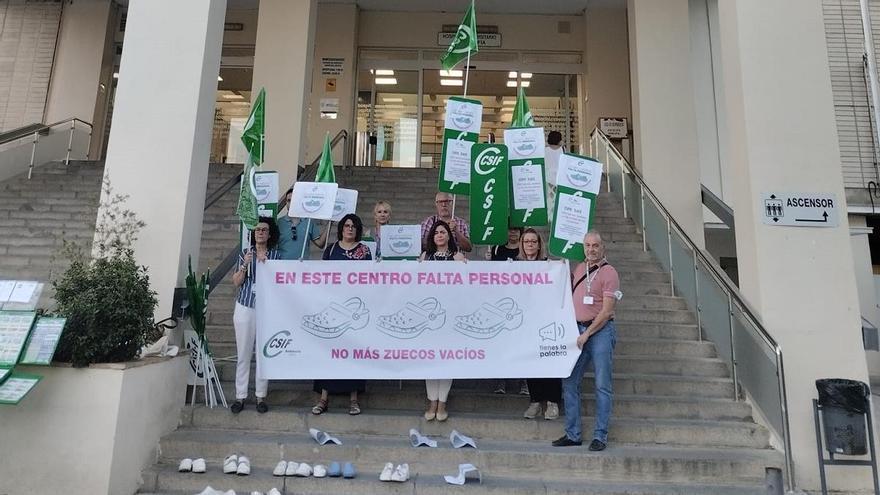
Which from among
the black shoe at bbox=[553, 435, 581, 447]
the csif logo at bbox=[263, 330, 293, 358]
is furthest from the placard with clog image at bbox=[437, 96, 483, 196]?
the black shoe at bbox=[553, 435, 581, 447]

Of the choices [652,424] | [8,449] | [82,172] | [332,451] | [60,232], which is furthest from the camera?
[82,172]

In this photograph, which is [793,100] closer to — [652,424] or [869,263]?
[652,424]

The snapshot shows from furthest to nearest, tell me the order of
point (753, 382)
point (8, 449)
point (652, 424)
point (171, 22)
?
1. point (171, 22)
2. point (753, 382)
3. point (652, 424)
4. point (8, 449)

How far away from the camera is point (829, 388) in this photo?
4375 millimetres

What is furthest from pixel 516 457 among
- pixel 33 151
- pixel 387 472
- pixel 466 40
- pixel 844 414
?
pixel 33 151

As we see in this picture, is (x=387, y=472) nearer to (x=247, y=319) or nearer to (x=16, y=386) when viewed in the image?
(x=247, y=319)

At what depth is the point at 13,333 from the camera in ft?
12.4

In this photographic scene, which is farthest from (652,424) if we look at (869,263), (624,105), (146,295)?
(624,105)

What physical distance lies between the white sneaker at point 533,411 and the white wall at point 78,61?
14295mm

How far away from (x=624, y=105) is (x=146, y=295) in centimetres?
1279

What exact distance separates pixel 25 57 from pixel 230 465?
1473 cm

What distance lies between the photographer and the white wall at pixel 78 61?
43.7ft

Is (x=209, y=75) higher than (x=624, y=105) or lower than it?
lower

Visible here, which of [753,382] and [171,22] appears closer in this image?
[753,382]
